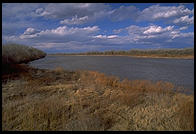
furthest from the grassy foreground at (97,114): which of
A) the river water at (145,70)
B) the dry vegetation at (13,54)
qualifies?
the dry vegetation at (13,54)

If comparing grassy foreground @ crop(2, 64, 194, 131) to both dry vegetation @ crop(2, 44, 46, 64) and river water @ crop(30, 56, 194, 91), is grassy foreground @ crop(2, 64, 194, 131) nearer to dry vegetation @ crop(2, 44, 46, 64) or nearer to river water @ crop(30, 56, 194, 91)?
river water @ crop(30, 56, 194, 91)

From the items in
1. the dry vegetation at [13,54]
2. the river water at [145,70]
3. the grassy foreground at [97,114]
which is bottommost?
the river water at [145,70]

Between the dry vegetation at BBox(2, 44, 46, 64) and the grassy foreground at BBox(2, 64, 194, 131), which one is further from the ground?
the dry vegetation at BBox(2, 44, 46, 64)

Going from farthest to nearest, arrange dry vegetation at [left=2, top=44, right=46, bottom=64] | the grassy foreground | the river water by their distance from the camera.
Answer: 1. dry vegetation at [left=2, top=44, right=46, bottom=64]
2. the river water
3. the grassy foreground

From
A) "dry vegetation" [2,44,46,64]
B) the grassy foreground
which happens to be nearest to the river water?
"dry vegetation" [2,44,46,64]

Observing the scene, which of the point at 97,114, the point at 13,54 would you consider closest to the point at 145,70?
the point at 97,114

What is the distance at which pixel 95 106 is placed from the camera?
529 centimetres

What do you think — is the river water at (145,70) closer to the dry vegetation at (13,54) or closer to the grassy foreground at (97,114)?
the dry vegetation at (13,54)

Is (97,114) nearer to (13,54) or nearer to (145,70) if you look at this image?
(145,70)

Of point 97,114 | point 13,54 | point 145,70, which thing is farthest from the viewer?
point 13,54

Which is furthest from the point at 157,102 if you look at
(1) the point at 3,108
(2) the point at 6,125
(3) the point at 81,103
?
(1) the point at 3,108

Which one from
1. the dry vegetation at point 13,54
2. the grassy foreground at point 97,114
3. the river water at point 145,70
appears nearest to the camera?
the grassy foreground at point 97,114

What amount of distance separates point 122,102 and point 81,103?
141 centimetres

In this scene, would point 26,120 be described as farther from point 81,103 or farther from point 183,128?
point 183,128
